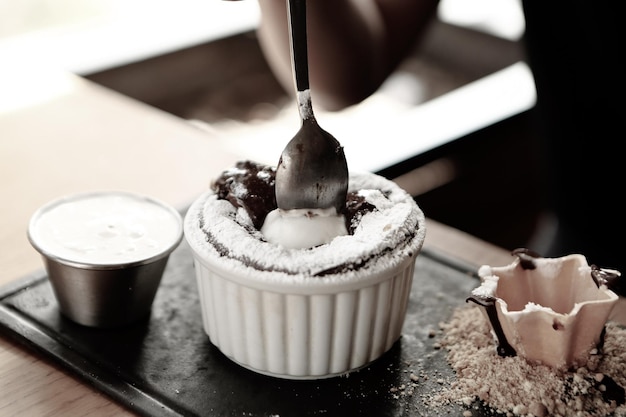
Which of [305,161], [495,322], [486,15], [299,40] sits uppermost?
[299,40]

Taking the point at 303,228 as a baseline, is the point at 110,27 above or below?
below

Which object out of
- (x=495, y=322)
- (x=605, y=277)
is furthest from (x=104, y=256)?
(x=605, y=277)

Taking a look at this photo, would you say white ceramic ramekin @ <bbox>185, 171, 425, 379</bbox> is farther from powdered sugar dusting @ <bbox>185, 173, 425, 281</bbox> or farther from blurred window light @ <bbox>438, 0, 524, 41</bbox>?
blurred window light @ <bbox>438, 0, 524, 41</bbox>

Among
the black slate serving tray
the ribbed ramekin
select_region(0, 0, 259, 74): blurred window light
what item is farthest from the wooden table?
select_region(0, 0, 259, 74): blurred window light

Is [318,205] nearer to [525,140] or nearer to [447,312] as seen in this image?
[447,312]

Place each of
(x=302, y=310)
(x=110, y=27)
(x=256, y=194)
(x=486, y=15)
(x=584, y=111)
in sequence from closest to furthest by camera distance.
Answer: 1. (x=302, y=310)
2. (x=256, y=194)
3. (x=584, y=111)
4. (x=110, y=27)
5. (x=486, y=15)

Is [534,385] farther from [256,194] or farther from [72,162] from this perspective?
[72,162]

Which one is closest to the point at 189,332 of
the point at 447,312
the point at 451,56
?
the point at 447,312
